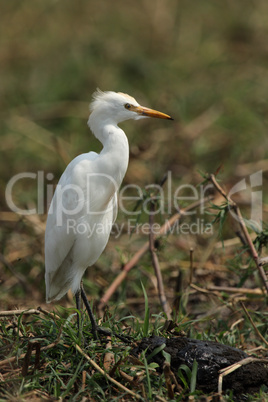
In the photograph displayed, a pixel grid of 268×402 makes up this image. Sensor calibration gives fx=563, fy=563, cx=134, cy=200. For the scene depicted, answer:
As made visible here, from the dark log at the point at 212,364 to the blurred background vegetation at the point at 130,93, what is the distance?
1773mm

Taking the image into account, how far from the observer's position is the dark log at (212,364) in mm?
2857

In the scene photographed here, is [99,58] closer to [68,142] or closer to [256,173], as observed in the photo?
[68,142]

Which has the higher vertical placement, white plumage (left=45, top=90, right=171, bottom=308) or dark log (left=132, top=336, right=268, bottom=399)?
white plumage (left=45, top=90, right=171, bottom=308)

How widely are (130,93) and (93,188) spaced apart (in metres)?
5.24

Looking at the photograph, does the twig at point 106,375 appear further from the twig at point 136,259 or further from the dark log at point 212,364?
the twig at point 136,259

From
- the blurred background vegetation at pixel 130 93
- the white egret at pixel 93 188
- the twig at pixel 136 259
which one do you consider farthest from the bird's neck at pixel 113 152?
the blurred background vegetation at pixel 130 93

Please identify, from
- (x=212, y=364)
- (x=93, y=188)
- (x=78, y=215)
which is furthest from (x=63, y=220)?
(x=212, y=364)

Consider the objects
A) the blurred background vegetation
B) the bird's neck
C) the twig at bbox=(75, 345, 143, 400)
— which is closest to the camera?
the twig at bbox=(75, 345, 143, 400)

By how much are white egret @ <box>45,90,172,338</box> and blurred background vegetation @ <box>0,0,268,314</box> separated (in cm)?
125

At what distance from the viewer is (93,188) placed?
134 inches

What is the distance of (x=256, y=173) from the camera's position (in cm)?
656

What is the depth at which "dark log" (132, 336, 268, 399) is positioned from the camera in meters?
2.86

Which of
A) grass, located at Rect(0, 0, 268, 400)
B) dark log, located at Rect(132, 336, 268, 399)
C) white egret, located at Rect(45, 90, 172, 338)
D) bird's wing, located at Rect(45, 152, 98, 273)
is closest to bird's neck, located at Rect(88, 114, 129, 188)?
white egret, located at Rect(45, 90, 172, 338)

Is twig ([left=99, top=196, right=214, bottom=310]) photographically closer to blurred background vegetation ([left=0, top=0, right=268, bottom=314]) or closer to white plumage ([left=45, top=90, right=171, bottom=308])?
blurred background vegetation ([left=0, top=0, right=268, bottom=314])
